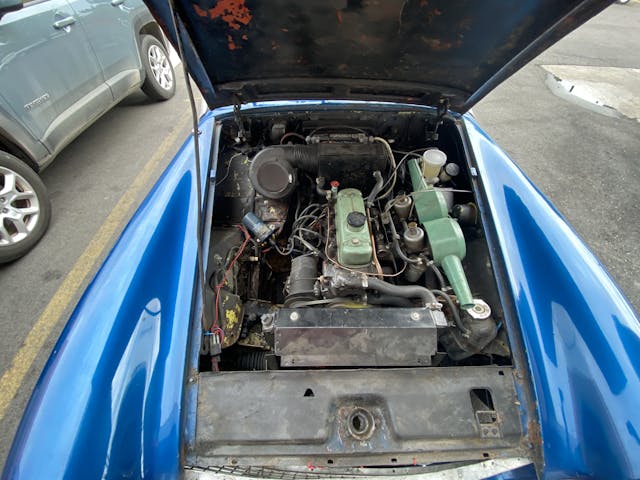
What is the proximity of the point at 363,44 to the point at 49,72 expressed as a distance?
2828 mm

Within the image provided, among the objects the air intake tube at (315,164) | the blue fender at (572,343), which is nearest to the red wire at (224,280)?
the air intake tube at (315,164)

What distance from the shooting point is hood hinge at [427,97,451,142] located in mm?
1976

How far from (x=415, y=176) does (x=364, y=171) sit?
0.92 feet

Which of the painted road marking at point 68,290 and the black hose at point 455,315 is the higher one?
the painted road marking at point 68,290

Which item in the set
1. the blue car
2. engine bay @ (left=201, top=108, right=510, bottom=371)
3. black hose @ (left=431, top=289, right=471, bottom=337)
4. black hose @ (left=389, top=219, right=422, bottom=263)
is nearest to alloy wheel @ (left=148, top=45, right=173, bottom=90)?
→ engine bay @ (left=201, top=108, right=510, bottom=371)

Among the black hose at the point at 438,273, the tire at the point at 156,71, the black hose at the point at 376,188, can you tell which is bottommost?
the black hose at the point at 438,273

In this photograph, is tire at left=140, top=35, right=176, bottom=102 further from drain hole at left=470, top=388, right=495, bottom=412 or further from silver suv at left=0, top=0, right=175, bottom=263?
drain hole at left=470, top=388, right=495, bottom=412

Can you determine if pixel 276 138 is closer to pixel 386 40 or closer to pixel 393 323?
pixel 386 40

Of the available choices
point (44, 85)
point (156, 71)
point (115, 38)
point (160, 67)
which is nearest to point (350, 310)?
point (44, 85)

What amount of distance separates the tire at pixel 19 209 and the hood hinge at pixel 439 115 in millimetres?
2977

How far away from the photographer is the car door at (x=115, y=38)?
3373 millimetres

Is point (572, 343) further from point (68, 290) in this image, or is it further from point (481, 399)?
point (68, 290)

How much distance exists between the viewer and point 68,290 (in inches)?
103

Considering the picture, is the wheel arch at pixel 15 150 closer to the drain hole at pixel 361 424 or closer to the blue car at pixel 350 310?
the blue car at pixel 350 310
